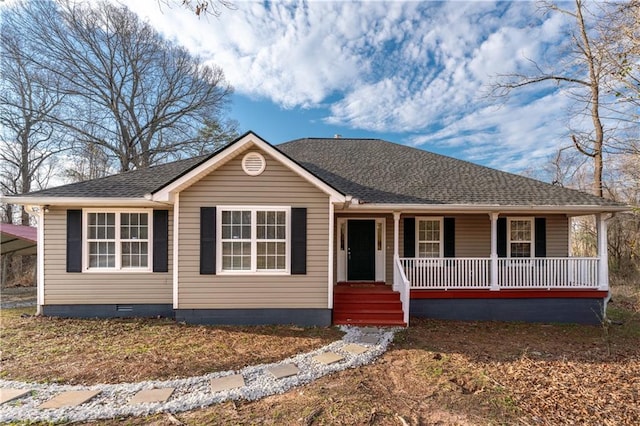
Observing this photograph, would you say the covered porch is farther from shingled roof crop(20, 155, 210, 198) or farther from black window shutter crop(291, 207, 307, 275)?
shingled roof crop(20, 155, 210, 198)

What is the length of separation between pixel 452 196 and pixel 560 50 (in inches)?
341

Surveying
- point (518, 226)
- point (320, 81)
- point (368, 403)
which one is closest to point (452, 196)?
point (518, 226)

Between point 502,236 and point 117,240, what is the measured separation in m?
10.7

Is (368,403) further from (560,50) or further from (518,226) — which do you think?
(560,50)

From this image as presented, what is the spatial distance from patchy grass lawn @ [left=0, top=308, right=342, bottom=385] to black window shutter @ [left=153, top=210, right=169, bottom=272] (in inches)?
52.5

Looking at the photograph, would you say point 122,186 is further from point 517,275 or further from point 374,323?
point 517,275

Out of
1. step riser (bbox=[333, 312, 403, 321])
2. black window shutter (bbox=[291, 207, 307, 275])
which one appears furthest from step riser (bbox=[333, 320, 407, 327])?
black window shutter (bbox=[291, 207, 307, 275])

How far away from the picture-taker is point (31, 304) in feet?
28.9

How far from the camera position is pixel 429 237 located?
8.84 m

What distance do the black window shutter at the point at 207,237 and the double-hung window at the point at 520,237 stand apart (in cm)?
847

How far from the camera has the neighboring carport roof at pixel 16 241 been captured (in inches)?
366

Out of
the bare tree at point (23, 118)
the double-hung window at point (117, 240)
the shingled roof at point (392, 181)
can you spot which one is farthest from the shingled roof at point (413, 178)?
the bare tree at point (23, 118)

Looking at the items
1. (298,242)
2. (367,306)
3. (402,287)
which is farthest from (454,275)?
(298,242)

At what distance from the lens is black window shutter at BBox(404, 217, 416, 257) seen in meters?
8.73
